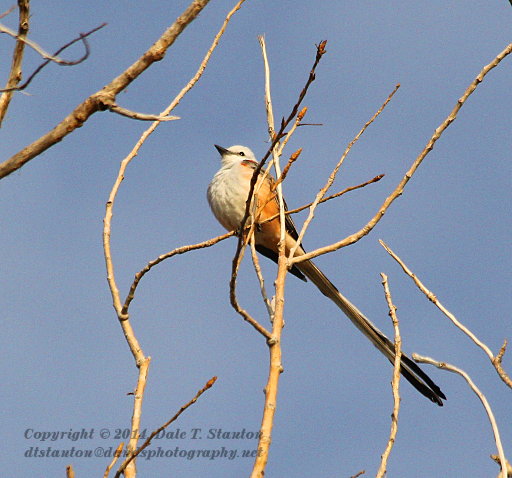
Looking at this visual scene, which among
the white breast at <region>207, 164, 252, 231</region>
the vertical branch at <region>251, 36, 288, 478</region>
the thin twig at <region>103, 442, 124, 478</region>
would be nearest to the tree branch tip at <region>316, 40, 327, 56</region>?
the vertical branch at <region>251, 36, 288, 478</region>

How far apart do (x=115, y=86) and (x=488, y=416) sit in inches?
58.4

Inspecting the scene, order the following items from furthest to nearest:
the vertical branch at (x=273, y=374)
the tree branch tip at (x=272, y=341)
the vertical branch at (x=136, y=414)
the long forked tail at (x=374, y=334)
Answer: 1. the long forked tail at (x=374, y=334)
2. the tree branch tip at (x=272, y=341)
3. the vertical branch at (x=136, y=414)
4. the vertical branch at (x=273, y=374)

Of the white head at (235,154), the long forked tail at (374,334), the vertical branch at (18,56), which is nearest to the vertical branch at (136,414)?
the vertical branch at (18,56)

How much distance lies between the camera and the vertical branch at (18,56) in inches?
85.0

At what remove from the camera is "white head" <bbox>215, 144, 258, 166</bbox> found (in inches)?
246

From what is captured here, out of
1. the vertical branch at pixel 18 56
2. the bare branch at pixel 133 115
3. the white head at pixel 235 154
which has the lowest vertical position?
the bare branch at pixel 133 115

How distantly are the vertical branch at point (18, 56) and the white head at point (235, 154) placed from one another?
377cm

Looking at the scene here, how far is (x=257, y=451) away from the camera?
2.07 metres

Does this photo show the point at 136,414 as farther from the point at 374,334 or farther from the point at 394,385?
the point at 374,334

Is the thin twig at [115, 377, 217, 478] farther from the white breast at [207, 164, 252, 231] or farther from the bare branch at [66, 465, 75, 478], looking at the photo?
the white breast at [207, 164, 252, 231]

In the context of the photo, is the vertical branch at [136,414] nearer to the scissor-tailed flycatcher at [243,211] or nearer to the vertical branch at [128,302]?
the vertical branch at [128,302]

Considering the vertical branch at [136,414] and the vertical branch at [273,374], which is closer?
the vertical branch at [273,374]

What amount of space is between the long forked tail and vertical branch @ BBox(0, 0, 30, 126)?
2.25m

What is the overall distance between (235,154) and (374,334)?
267 cm
